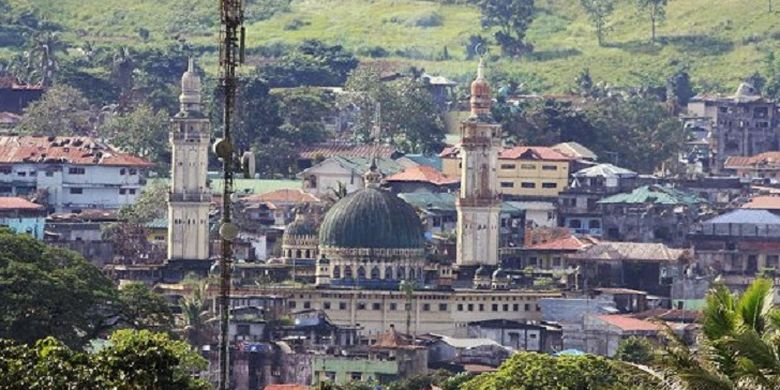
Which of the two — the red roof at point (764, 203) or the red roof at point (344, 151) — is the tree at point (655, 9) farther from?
the red roof at point (764, 203)

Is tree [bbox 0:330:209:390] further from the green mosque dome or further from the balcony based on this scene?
the balcony

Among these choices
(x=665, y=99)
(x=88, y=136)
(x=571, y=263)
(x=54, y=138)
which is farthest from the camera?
(x=665, y=99)

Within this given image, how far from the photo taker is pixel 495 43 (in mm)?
185875

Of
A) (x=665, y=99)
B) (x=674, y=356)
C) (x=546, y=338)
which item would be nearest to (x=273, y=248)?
(x=546, y=338)

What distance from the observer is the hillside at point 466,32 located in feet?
589

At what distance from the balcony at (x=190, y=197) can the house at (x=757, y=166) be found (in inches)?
1562

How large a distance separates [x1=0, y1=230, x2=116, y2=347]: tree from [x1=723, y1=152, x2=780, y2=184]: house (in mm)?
71869

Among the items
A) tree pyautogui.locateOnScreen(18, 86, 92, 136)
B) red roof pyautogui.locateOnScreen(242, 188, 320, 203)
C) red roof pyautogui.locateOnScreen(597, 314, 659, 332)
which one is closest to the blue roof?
red roof pyautogui.locateOnScreen(242, 188, 320, 203)

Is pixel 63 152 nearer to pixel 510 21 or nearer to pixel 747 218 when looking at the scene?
pixel 747 218

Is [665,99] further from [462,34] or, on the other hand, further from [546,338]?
[546,338]

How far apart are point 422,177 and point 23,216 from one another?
20.8m

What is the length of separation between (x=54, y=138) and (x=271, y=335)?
3524 centimetres

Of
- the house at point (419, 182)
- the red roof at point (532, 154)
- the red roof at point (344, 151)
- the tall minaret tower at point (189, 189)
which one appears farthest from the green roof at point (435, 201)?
the tall minaret tower at point (189, 189)

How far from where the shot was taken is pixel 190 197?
11712 cm
